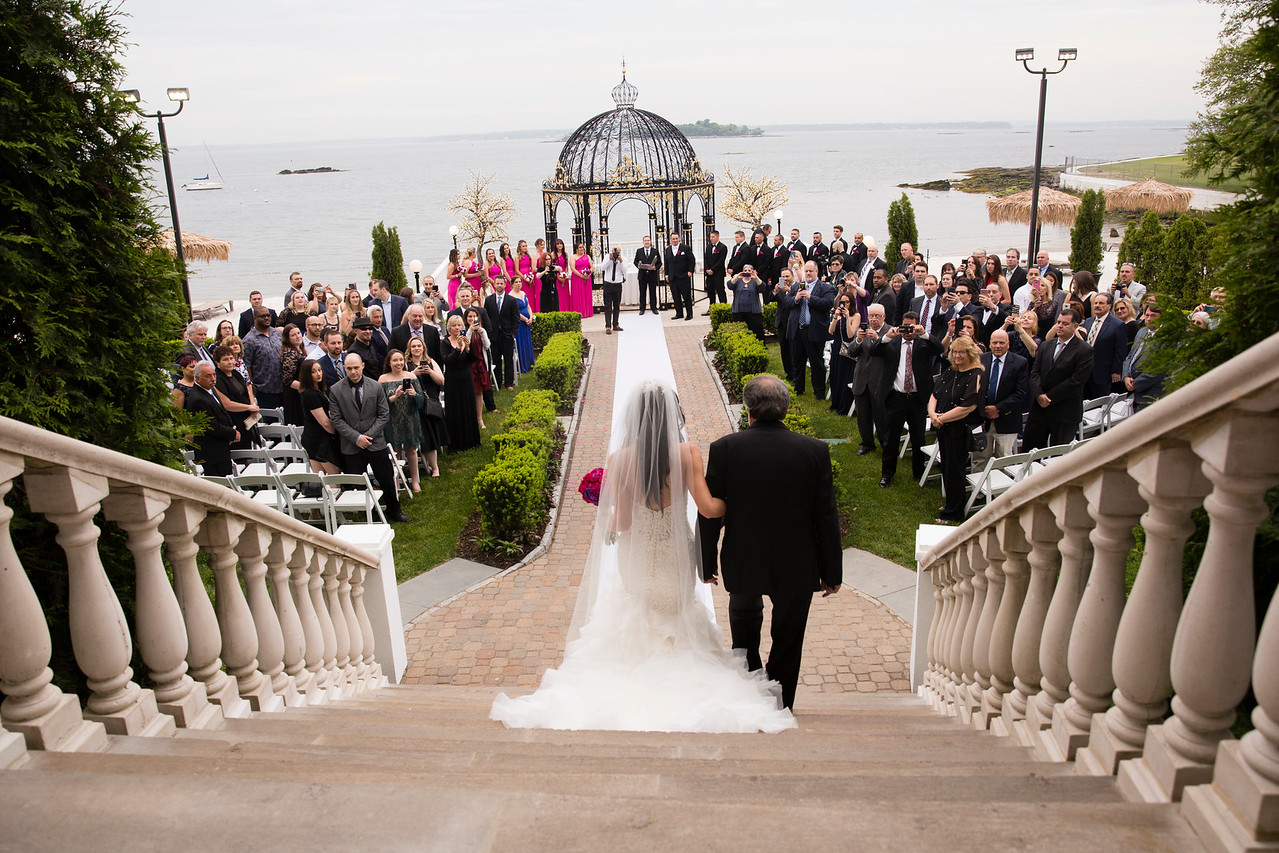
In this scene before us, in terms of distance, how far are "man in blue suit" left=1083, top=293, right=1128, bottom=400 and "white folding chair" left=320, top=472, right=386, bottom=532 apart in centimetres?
752

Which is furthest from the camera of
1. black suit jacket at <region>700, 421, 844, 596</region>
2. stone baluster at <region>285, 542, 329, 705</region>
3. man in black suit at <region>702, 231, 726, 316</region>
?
man in black suit at <region>702, 231, 726, 316</region>

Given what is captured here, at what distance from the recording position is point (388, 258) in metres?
20.0

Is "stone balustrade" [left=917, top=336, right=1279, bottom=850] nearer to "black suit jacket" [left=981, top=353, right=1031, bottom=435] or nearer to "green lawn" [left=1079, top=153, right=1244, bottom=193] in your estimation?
"green lawn" [left=1079, top=153, right=1244, bottom=193]

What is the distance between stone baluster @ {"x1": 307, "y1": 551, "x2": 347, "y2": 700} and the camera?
13.5 feet

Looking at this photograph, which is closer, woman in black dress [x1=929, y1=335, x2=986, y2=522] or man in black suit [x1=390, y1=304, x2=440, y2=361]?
woman in black dress [x1=929, y1=335, x2=986, y2=522]

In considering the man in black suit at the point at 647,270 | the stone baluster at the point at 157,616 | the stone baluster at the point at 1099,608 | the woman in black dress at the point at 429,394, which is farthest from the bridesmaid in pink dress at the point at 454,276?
the stone baluster at the point at 1099,608

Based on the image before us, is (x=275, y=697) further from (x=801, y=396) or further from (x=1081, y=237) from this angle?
(x=1081, y=237)

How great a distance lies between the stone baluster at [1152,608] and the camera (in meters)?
1.98

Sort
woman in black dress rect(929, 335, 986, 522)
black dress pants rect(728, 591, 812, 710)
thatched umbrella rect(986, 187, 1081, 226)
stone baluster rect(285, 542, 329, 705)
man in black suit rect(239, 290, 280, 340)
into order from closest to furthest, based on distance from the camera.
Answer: stone baluster rect(285, 542, 329, 705)
black dress pants rect(728, 591, 812, 710)
woman in black dress rect(929, 335, 986, 522)
man in black suit rect(239, 290, 280, 340)
thatched umbrella rect(986, 187, 1081, 226)

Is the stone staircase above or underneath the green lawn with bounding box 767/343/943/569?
above

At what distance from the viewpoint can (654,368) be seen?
1562 cm

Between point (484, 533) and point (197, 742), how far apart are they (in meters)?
5.78

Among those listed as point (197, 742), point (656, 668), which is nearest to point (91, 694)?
point (197, 742)

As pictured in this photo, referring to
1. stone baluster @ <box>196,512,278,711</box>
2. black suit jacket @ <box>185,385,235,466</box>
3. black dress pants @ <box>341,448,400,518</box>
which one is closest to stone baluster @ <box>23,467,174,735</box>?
stone baluster @ <box>196,512,278,711</box>
